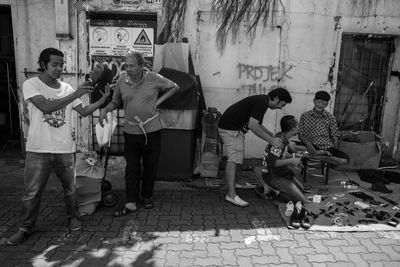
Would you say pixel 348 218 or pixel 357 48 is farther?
pixel 357 48

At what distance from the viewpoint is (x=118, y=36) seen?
6.21 metres

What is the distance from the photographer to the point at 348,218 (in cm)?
445

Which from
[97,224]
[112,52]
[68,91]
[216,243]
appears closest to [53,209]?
[97,224]

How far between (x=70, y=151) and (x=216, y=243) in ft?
6.06

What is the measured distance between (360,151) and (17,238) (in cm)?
529

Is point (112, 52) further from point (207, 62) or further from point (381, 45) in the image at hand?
point (381, 45)

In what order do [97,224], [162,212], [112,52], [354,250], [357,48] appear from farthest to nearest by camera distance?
[357,48]
[112,52]
[162,212]
[97,224]
[354,250]

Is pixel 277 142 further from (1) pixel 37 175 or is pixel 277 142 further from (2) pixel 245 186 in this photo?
(1) pixel 37 175

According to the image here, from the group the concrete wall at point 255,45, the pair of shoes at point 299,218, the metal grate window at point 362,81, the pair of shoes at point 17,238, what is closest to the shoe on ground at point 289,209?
the pair of shoes at point 299,218

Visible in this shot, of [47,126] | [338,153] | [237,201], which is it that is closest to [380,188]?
[338,153]

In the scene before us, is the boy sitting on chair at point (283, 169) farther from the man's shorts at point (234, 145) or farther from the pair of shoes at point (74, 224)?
the pair of shoes at point (74, 224)

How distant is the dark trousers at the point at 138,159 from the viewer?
14.6 ft

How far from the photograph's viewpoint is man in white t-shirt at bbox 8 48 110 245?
11.5ft

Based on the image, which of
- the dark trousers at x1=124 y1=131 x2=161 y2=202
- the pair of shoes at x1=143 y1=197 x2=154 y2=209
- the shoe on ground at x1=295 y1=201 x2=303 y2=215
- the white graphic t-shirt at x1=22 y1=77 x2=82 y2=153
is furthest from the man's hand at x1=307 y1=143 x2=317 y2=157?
the white graphic t-shirt at x1=22 y1=77 x2=82 y2=153
